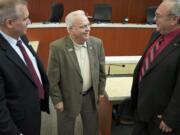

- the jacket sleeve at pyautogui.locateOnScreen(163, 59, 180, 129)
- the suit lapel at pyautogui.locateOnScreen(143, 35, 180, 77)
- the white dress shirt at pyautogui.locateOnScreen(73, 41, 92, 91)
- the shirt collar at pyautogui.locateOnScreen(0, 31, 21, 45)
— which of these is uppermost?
the shirt collar at pyautogui.locateOnScreen(0, 31, 21, 45)

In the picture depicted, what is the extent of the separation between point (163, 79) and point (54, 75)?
99cm

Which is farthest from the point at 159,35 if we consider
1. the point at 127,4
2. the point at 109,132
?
the point at 127,4

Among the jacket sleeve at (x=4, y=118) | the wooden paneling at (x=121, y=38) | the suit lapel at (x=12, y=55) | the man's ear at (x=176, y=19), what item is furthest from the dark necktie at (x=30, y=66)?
the wooden paneling at (x=121, y=38)

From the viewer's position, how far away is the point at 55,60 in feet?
8.21

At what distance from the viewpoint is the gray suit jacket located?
98.6 inches

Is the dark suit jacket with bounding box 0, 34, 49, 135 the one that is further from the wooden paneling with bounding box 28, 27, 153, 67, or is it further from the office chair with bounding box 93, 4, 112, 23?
the office chair with bounding box 93, 4, 112, 23

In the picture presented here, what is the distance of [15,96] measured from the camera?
1895 mm

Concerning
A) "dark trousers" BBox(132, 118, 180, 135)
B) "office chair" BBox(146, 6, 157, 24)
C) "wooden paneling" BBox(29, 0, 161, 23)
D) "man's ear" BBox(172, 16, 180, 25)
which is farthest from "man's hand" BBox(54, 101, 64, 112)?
"wooden paneling" BBox(29, 0, 161, 23)

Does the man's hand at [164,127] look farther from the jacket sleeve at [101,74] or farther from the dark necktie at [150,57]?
the jacket sleeve at [101,74]

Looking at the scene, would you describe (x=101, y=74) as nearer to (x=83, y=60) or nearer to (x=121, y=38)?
(x=83, y=60)

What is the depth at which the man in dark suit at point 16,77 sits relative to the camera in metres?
1.81

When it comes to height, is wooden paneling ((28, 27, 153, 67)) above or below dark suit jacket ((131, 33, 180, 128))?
below

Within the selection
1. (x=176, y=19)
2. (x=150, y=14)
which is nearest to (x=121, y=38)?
(x=150, y=14)

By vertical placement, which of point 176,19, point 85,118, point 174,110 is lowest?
point 85,118
